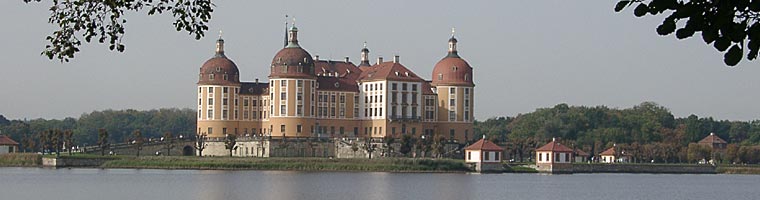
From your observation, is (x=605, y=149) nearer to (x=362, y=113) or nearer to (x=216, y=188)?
(x=362, y=113)

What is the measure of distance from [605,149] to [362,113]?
1937 cm

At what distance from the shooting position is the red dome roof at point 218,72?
315ft

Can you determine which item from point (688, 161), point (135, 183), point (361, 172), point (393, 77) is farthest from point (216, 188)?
point (688, 161)

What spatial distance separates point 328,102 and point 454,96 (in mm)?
8406

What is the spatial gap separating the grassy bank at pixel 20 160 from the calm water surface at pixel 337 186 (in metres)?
8.57

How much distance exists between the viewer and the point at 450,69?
9544cm

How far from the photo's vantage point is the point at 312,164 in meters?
84.1

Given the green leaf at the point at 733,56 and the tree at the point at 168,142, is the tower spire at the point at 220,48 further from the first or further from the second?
the green leaf at the point at 733,56

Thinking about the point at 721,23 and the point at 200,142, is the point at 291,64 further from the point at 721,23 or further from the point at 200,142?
the point at 721,23

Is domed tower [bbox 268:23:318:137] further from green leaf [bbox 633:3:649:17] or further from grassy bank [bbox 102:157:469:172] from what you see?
green leaf [bbox 633:3:649:17]

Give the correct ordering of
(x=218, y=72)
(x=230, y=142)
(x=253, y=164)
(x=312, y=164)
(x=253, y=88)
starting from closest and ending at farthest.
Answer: (x=312, y=164)
(x=253, y=164)
(x=230, y=142)
(x=218, y=72)
(x=253, y=88)

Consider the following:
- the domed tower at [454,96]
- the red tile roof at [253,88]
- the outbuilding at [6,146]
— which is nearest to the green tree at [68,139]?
the outbuilding at [6,146]

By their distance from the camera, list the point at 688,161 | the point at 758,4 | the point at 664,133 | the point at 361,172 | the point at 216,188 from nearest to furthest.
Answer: the point at 758,4, the point at 216,188, the point at 361,172, the point at 688,161, the point at 664,133

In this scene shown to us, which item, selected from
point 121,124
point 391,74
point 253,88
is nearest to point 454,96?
point 391,74
